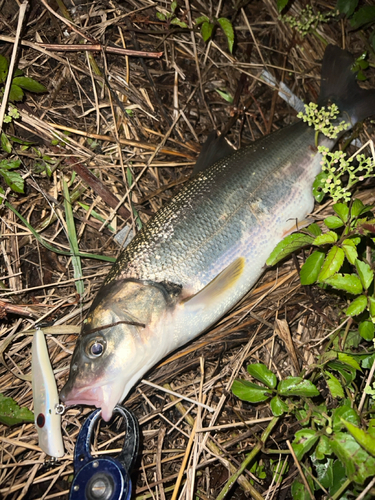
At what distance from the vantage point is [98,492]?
229 cm

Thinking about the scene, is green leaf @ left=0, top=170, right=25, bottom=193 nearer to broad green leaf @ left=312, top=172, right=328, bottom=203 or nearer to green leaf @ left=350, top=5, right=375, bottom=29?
broad green leaf @ left=312, top=172, right=328, bottom=203

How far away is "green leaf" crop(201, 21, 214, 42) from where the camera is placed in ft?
11.2

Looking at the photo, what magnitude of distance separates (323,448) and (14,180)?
9.40 ft

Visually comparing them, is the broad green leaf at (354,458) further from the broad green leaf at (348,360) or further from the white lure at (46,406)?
the white lure at (46,406)

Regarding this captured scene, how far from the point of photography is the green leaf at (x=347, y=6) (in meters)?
3.66

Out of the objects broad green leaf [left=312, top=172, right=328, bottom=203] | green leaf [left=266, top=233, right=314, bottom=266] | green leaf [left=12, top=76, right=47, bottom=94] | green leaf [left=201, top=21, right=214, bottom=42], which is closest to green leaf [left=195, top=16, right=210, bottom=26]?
green leaf [left=201, top=21, right=214, bottom=42]

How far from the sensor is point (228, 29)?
137 inches

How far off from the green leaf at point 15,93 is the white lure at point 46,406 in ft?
6.58

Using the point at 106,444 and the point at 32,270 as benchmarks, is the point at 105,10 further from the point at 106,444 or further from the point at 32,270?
the point at 106,444

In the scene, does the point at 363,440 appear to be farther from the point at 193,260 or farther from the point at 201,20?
the point at 201,20

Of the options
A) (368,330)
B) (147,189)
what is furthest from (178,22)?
(368,330)

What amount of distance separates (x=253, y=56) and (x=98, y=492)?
3.86 metres

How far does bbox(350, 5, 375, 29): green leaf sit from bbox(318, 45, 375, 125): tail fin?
1.56 feet

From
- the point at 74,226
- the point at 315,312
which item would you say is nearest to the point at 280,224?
the point at 315,312
